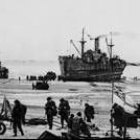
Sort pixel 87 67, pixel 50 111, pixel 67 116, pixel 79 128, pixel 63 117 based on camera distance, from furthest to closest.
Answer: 1. pixel 87 67
2. pixel 67 116
3. pixel 63 117
4. pixel 50 111
5. pixel 79 128

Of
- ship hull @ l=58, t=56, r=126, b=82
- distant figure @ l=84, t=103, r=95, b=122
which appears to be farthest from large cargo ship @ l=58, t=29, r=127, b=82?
distant figure @ l=84, t=103, r=95, b=122

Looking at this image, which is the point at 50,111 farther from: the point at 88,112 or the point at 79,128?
the point at 79,128

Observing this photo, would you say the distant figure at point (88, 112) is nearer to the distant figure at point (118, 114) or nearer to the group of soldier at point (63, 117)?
the group of soldier at point (63, 117)

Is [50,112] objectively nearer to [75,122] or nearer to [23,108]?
[23,108]

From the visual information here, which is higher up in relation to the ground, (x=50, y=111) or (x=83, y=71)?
(x=83, y=71)

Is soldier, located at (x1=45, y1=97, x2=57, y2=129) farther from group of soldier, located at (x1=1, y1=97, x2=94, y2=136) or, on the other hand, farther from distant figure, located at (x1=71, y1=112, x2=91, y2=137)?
distant figure, located at (x1=71, y1=112, x2=91, y2=137)

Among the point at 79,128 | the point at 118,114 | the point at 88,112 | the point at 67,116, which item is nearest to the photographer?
the point at 79,128

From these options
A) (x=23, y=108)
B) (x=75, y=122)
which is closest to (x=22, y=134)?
(x=23, y=108)

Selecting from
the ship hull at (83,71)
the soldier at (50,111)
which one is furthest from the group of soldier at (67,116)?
the ship hull at (83,71)

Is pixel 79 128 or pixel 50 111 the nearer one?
pixel 79 128

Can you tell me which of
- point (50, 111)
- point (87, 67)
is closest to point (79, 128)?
point (50, 111)
